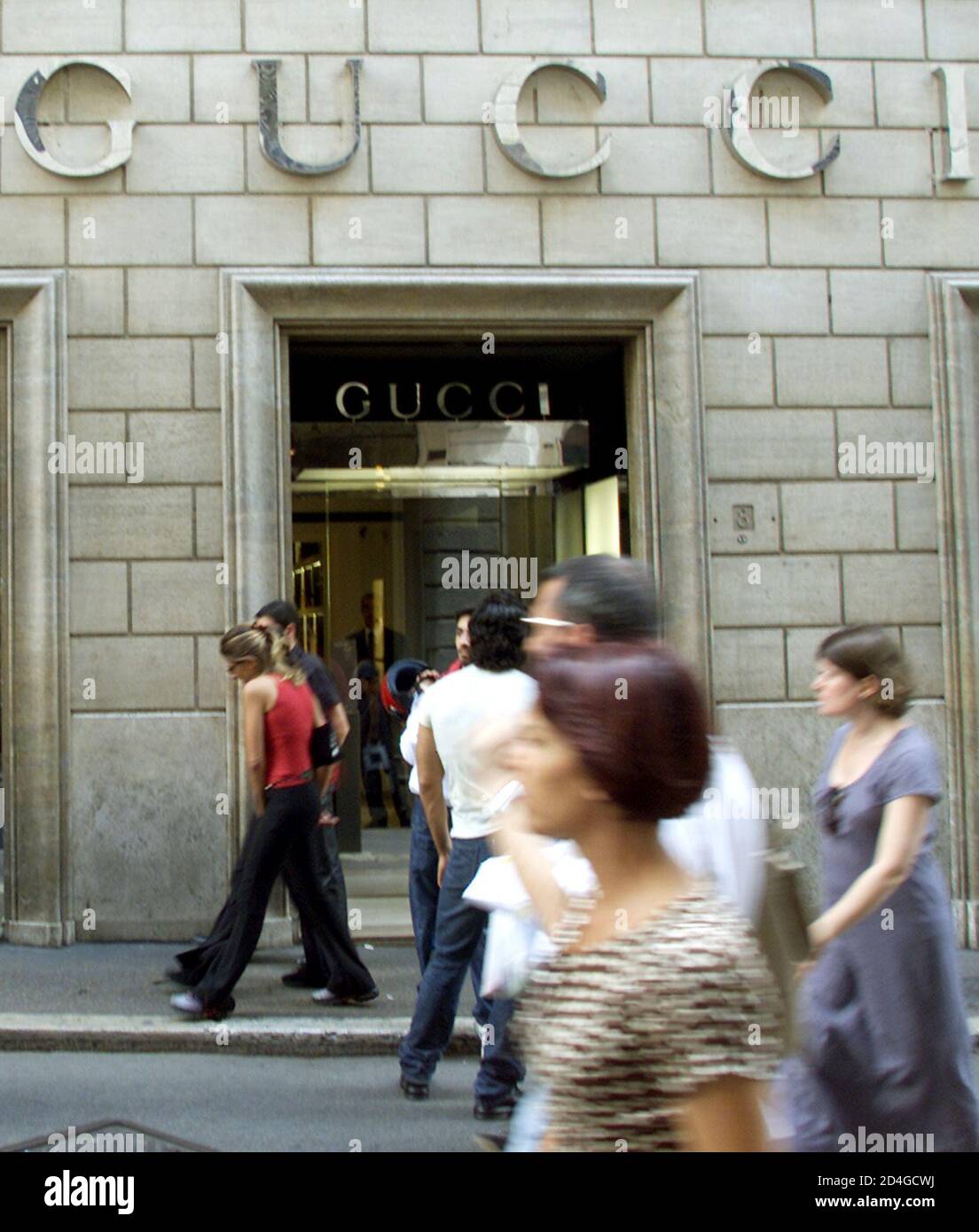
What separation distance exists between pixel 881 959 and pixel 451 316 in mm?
5921

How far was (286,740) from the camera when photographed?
21.5 feet

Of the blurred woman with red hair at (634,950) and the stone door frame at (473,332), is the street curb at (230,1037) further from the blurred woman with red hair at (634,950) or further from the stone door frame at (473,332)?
the blurred woman with red hair at (634,950)

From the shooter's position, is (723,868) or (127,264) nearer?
(723,868)

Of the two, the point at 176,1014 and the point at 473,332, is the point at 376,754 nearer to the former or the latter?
the point at 473,332

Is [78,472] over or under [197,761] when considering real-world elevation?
over

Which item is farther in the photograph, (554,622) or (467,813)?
(467,813)

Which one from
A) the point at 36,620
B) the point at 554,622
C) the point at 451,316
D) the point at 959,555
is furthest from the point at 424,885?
the point at 959,555

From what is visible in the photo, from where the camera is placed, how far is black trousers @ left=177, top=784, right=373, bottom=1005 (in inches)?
255

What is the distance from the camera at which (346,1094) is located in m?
5.75
